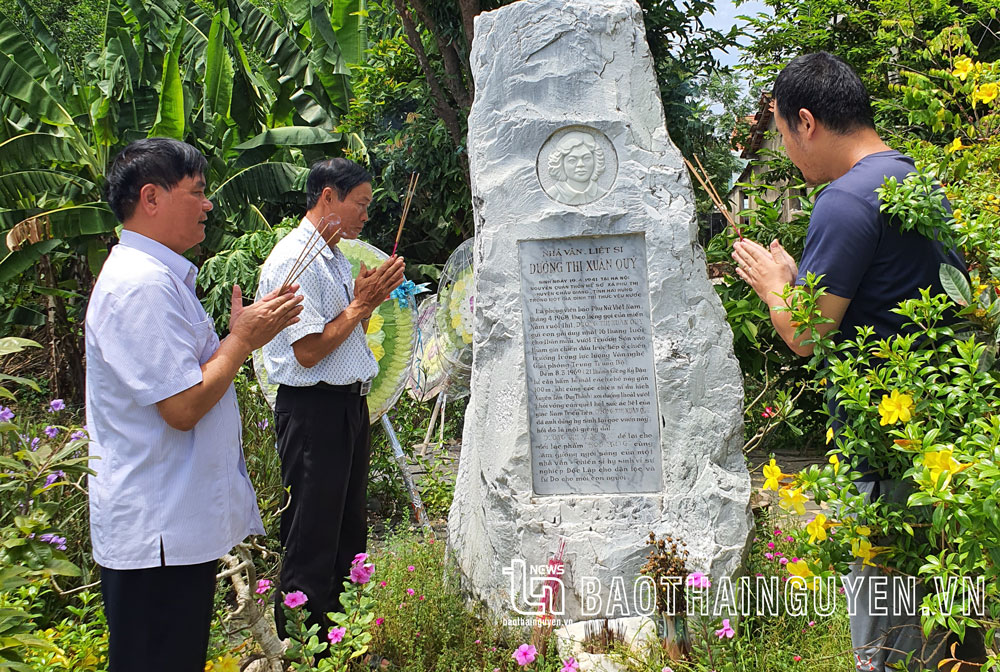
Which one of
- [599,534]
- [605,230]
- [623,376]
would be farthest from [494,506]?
[605,230]

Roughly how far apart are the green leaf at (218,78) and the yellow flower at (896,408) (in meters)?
7.99

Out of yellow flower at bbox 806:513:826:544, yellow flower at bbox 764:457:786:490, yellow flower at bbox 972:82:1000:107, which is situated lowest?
yellow flower at bbox 806:513:826:544

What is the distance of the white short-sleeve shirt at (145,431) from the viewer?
2.04 m

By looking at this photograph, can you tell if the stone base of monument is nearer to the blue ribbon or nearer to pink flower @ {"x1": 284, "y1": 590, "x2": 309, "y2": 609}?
pink flower @ {"x1": 284, "y1": 590, "x2": 309, "y2": 609}

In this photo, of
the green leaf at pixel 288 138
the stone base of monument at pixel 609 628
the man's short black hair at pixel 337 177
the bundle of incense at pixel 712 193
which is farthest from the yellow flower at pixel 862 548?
the green leaf at pixel 288 138

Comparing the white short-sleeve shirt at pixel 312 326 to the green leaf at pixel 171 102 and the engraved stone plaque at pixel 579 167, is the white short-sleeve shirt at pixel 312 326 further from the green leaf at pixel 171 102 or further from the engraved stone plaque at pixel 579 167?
the green leaf at pixel 171 102

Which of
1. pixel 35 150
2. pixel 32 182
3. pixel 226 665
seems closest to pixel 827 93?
pixel 226 665

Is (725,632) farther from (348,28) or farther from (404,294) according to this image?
(348,28)

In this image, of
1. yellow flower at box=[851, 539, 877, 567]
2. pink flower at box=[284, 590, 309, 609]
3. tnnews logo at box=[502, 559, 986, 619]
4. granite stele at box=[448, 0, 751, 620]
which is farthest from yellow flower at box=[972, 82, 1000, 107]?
pink flower at box=[284, 590, 309, 609]

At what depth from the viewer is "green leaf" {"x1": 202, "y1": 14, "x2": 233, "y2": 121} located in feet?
27.2

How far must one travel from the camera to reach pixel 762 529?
3836 mm

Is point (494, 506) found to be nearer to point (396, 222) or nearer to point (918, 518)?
point (918, 518)

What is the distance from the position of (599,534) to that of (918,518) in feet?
5.06

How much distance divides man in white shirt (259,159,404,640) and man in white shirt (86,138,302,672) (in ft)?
2.92
